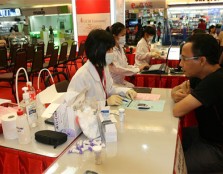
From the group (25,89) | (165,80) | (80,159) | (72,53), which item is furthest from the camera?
(72,53)

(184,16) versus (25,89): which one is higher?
(184,16)

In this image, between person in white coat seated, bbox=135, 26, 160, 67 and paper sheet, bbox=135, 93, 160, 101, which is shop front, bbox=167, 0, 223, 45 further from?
paper sheet, bbox=135, 93, 160, 101

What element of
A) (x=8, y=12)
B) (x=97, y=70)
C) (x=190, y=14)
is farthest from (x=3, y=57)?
(x=8, y=12)

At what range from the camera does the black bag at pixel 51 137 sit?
1277mm

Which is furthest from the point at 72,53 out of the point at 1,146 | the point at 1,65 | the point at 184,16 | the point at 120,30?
the point at 184,16

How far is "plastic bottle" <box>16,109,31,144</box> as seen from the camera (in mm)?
1285

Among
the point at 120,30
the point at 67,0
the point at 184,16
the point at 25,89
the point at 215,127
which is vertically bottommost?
the point at 215,127

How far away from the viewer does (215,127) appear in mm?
1548

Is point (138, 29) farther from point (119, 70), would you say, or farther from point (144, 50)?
point (119, 70)

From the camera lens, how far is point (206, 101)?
1441 mm

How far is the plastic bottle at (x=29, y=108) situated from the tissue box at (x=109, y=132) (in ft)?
1.73

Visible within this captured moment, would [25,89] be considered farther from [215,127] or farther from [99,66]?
[215,127]

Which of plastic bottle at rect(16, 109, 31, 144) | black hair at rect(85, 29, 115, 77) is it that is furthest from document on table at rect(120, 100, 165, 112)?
plastic bottle at rect(16, 109, 31, 144)

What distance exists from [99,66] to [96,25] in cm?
486
